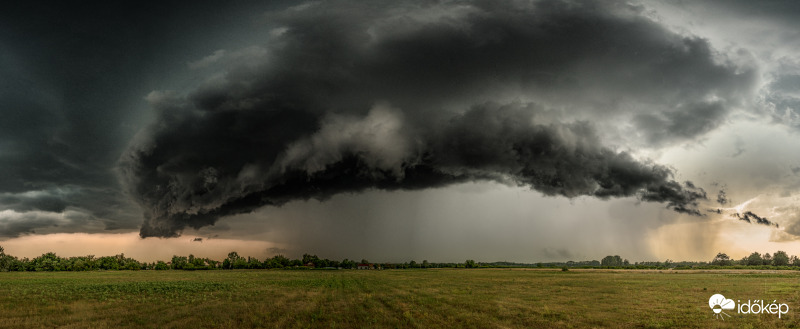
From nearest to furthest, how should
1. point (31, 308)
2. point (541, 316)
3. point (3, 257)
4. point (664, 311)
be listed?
point (541, 316)
point (664, 311)
point (31, 308)
point (3, 257)

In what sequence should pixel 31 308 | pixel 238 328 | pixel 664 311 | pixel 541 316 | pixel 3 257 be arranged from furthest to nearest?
pixel 3 257 → pixel 31 308 → pixel 664 311 → pixel 541 316 → pixel 238 328

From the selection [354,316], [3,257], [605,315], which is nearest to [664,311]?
[605,315]

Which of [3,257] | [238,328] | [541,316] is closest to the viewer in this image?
[238,328]

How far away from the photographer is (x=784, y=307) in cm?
2936

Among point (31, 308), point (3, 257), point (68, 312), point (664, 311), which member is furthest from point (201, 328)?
point (3, 257)

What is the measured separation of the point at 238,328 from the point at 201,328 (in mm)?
2314

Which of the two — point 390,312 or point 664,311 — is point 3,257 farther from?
point 664,311

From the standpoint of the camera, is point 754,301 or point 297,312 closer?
point 297,312

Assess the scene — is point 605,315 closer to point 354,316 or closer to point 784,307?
point 784,307

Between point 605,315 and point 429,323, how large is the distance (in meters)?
12.3

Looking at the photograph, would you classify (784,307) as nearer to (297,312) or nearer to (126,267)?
(297,312)

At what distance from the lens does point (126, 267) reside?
199 m

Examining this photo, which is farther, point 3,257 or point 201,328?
point 3,257

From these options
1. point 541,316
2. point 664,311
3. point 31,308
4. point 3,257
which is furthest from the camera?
point 3,257
